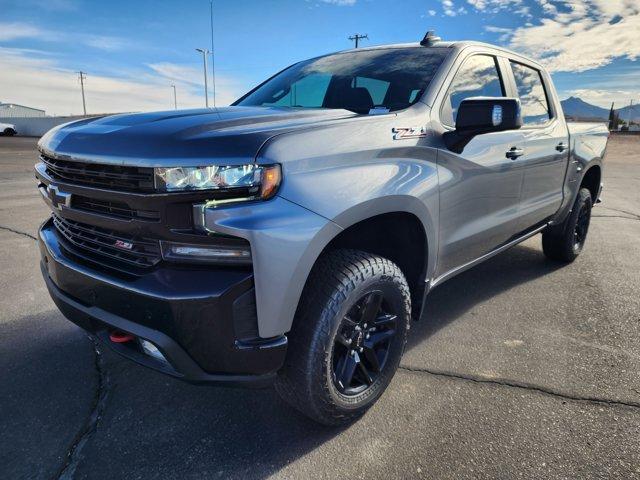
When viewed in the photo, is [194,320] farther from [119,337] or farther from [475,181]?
[475,181]

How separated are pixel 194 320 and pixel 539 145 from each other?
3.03m

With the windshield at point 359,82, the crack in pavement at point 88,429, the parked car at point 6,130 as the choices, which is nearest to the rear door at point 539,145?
the windshield at point 359,82

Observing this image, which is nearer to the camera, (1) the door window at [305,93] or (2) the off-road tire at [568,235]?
(1) the door window at [305,93]

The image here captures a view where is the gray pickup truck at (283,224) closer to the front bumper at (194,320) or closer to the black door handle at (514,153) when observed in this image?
the front bumper at (194,320)

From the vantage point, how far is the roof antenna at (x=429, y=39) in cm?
315

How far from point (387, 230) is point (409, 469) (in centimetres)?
114

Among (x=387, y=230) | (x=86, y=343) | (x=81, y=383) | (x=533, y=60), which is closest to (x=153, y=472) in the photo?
(x=81, y=383)

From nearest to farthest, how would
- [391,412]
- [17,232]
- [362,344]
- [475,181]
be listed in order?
1. [362,344]
2. [391,412]
3. [475,181]
4. [17,232]

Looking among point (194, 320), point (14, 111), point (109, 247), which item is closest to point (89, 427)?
point (109, 247)

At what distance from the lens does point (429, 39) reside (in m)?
3.18

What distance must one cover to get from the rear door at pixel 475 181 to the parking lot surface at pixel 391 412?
65 cm

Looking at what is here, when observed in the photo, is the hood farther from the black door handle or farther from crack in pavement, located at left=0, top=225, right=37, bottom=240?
crack in pavement, located at left=0, top=225, right=37, bottom=240

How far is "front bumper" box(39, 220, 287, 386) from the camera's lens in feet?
5.68

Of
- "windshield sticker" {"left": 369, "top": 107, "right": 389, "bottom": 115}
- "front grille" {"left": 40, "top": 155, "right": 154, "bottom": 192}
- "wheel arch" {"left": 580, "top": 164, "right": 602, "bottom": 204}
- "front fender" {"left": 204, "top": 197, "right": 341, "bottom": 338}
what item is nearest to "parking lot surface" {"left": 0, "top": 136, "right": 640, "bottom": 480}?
"front fender" {"left": 204, "top": 197, "right": 341, "bottom": 338}
